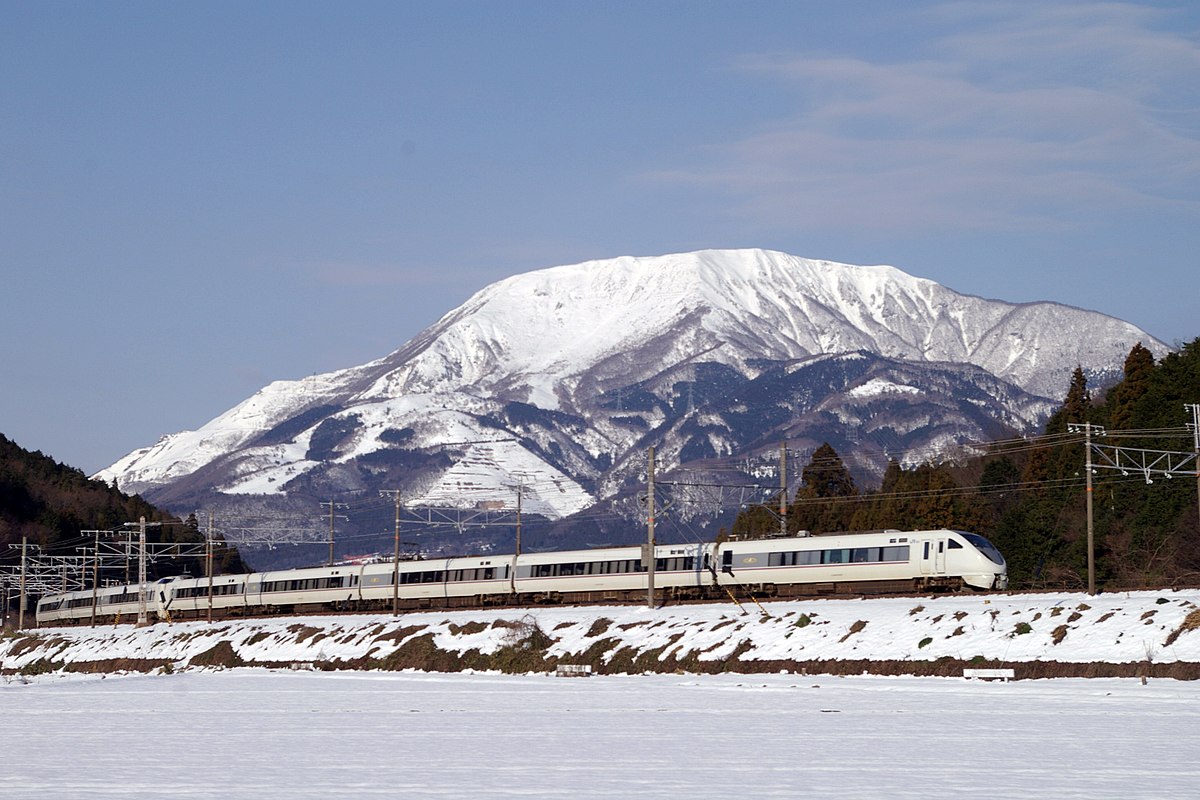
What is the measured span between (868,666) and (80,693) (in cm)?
2937

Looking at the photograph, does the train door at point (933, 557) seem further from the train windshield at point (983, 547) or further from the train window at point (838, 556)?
the train window at point (838, 556)

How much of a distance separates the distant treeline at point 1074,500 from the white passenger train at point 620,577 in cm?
763

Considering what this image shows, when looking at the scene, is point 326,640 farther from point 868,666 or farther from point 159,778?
point 159,778

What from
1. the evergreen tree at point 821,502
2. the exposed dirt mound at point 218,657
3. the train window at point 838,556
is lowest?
the exposed dirt mound at point 218,657

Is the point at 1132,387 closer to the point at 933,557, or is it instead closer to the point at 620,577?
the point at 933,557

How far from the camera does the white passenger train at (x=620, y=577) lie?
70.7 meters

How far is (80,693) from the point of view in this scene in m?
54.8

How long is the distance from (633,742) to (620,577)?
174ft

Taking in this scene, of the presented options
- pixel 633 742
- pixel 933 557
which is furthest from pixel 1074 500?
pixel 633 742

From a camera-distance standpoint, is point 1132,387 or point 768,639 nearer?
point 768,639

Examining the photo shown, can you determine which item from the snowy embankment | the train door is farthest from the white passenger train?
the snowy embankment

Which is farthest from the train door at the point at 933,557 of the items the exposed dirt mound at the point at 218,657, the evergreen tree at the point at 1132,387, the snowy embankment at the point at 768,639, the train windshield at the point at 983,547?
the evergreen tree at the point at 1132,387

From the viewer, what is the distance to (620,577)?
277 feet

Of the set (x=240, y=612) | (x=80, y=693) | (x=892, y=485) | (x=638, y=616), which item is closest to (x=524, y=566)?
(x=638, y=616)
